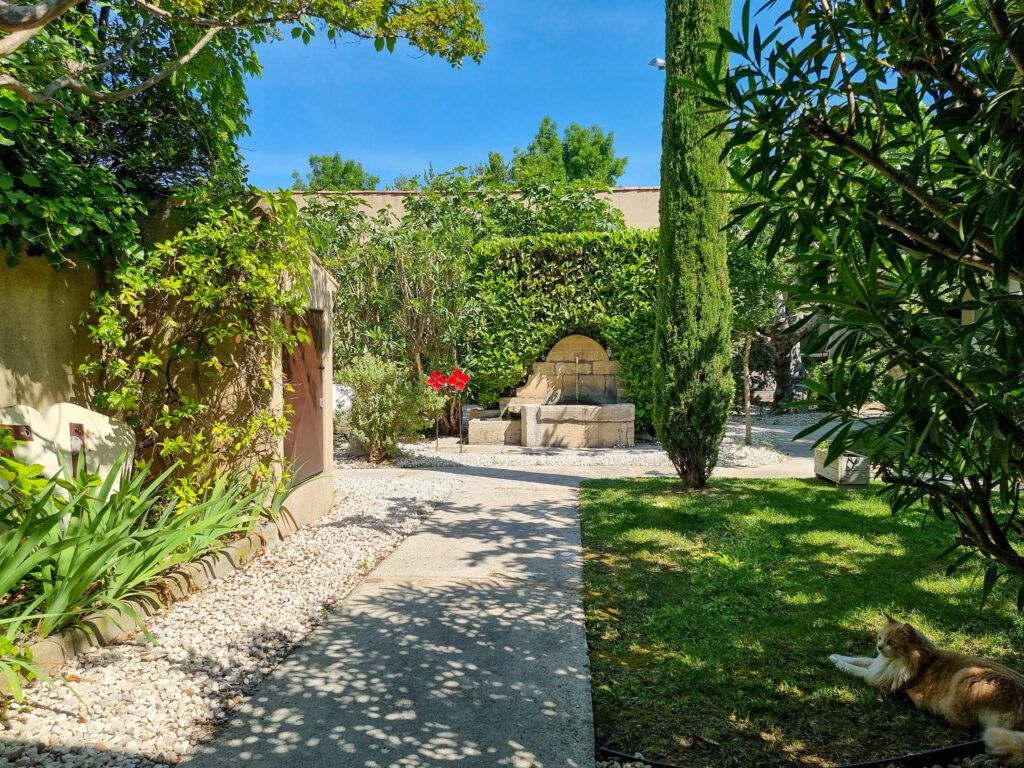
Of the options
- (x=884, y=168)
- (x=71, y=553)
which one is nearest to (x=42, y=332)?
(x=71, y=553)

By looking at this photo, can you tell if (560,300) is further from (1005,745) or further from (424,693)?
(1005,745)

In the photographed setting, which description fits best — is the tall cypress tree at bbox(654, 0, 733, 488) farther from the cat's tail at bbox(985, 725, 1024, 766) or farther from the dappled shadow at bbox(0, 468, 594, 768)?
the cat's tail at bbox(985, 725, 1024, 766)

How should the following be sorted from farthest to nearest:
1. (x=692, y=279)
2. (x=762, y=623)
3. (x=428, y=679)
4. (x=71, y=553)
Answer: (x=692, y=279) → (x=762, y=623) → (x=71, y=553) → (x=428, y=679)

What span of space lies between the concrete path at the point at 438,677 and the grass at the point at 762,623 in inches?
8.3

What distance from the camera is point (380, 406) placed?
9672 millimetres

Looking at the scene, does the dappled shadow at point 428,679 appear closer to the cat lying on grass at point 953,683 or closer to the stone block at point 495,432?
the cat lying on grass at point 953,683

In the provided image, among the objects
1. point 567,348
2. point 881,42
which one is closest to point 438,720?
point 881,42

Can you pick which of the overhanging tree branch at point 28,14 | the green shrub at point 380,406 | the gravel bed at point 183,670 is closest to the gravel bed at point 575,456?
the green shrub at point 380,406

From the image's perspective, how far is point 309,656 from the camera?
3178 millimetres

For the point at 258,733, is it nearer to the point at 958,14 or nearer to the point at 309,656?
the point at 309,656

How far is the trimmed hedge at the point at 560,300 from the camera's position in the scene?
12.1 meters

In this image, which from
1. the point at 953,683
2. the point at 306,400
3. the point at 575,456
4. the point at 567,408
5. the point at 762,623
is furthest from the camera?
the point at 567,408

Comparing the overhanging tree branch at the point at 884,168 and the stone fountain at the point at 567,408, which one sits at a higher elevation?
the overhanging tree branch at the point at 884,168

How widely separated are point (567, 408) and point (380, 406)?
3.76 meters
